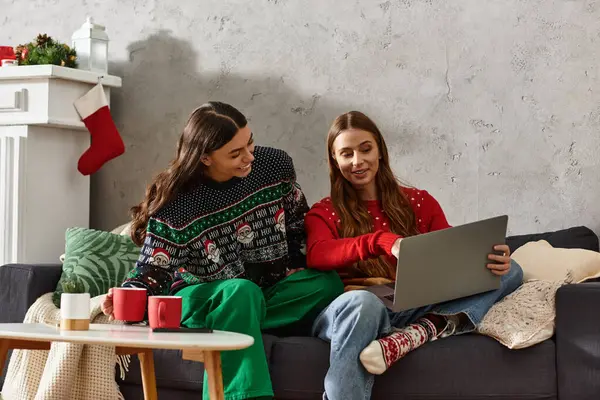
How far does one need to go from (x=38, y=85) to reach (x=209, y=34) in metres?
0.62

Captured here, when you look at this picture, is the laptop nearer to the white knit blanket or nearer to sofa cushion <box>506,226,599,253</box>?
sofa cushion <box>506,226,599,253</box>

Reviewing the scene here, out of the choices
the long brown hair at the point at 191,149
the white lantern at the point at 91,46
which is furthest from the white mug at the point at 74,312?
the white lantern at the point at 91,46

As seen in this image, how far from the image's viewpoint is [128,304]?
1861 mm

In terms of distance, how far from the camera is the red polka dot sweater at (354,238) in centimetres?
220

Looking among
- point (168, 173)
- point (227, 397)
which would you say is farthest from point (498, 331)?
point (168, 173)

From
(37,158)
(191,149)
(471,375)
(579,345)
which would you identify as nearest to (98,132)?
(37,158)

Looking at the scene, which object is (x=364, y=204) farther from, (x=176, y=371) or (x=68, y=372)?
(x=68, y=372)

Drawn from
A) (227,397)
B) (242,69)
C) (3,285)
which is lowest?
(227,397)

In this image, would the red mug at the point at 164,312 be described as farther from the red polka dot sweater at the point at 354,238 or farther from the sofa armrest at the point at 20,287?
the sofa armrest at the point at 20,287

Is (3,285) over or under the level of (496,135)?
under

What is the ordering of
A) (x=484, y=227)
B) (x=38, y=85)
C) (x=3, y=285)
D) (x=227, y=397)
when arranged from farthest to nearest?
(x=38, y=85)
(x=3, y=285)
(x=484, y=227)
(x=227, y=397)

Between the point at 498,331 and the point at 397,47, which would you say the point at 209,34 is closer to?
the point at 397,47

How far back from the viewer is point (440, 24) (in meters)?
2.92

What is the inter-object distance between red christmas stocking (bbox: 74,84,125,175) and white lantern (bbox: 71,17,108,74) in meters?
0.10
